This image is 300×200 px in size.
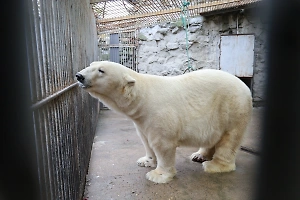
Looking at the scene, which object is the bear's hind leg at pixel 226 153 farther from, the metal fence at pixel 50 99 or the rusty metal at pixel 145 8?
the rusty metal at pixel 145 8

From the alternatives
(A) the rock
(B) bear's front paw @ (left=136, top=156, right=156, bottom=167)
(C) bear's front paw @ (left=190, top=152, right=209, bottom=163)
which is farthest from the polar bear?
(A) the rock

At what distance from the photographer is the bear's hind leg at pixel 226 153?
2771 millimetres

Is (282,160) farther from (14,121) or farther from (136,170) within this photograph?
(136,170)

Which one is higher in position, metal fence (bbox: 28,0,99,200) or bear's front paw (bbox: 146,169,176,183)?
metal fence (bbox: 28,0,99,200)

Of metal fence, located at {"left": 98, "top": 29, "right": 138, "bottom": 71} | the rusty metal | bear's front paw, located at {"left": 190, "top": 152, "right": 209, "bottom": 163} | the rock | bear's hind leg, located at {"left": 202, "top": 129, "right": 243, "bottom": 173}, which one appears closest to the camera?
bear's hind leg, located at {"left": 202, "top": 129, "right": 243, "bottom": 173}

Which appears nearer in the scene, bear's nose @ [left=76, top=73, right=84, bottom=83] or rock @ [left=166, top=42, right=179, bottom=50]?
bear's nose @ [left=76, top=73, right=84, bottom=83]

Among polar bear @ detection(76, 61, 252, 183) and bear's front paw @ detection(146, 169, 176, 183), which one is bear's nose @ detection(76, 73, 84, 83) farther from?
bear's front paw @ detection(146, 169, 176, 183)

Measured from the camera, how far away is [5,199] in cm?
64

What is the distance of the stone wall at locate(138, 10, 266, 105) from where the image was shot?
6.50 m

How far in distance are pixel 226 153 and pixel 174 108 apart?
845 millimetres

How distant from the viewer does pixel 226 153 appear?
2783 mm

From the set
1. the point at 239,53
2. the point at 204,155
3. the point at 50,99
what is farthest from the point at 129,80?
the point at 239,53

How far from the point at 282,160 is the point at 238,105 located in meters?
2.24

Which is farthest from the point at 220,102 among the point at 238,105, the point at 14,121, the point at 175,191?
the point at 14,121
